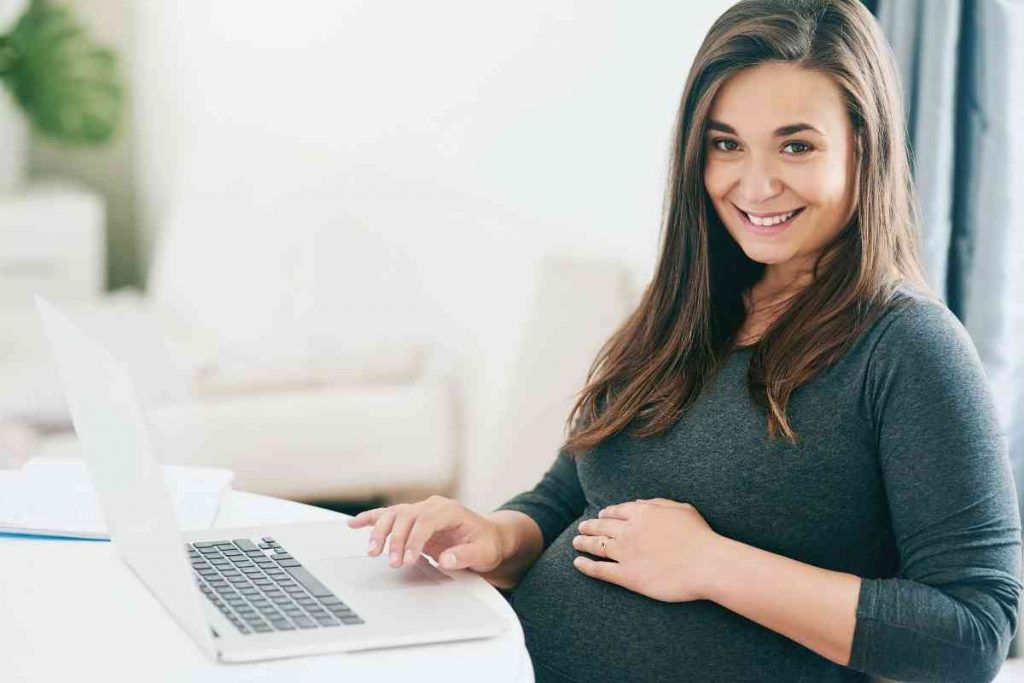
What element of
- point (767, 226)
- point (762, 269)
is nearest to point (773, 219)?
point (767, 226)

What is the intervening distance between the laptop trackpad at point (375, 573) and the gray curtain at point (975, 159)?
0.79m

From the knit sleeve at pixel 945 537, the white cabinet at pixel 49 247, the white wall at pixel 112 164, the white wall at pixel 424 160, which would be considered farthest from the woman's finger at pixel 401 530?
the white wall at pixel 112 164

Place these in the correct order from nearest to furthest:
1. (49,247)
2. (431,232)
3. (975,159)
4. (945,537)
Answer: (945,537) < (975,159) < (431,232) < (49,247)

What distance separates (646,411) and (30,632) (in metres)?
0.58

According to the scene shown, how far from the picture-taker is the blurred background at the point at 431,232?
166 cm

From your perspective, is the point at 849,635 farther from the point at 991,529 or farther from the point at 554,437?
the point at 554,437

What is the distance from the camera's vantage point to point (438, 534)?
1284 mm

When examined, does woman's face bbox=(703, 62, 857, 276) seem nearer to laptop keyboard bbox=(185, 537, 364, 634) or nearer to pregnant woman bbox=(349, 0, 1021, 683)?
pregnant woman bbox=(349, 0, 1021, 683)

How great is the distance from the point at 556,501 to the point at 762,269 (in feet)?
1.05

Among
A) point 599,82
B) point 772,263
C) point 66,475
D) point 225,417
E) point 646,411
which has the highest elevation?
point 599,82

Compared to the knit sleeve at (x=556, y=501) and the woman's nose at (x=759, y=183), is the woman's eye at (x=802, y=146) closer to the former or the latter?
the woman's nose at (x=759, y=183)

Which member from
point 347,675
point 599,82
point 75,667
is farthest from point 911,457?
point 599,82

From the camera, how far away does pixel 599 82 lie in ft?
7.89

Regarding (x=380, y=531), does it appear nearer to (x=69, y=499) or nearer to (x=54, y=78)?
(x=69, y=499)
